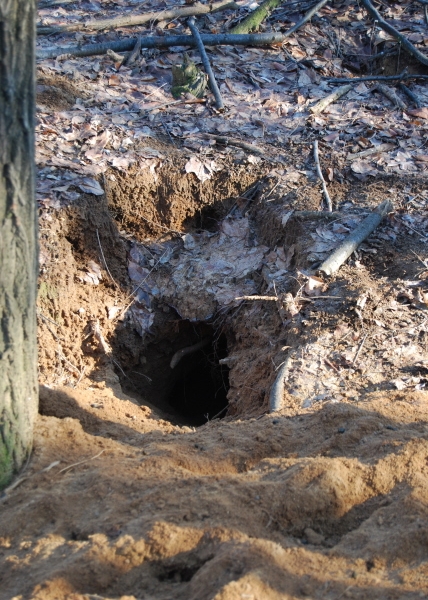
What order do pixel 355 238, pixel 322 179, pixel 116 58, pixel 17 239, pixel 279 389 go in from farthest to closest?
pixel 116 58, pixel 322 179, pixel 355 238, pixel 279 389, pixel 17 239

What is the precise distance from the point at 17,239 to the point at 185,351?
11.6 ft

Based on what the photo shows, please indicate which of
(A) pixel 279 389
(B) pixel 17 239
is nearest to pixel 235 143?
(A) pixel 279 389

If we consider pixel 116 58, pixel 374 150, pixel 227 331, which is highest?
pixel 116 58

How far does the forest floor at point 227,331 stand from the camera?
2.50 m

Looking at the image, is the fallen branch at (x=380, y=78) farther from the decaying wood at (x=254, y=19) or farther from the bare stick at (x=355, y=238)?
the bare stick at (x=355, y=238)

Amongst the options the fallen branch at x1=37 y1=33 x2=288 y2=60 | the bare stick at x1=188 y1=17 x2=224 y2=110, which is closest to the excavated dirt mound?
the bare stick at x1=188 y1=17 x2=224 y2=110

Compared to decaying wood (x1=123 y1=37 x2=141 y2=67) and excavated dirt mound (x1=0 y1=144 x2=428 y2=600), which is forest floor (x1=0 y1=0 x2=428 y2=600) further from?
decaying wood (x1=123 y1=37 x2=141 y2=67)

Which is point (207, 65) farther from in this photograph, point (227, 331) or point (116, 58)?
point (227, 331)

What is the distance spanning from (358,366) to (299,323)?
25.6 inches

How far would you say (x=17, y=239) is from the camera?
271 centimetres

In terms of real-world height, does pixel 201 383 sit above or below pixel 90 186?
below

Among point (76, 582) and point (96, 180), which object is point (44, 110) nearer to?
point (96, 180)

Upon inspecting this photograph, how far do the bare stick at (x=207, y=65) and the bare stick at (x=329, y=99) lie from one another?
3.63ft

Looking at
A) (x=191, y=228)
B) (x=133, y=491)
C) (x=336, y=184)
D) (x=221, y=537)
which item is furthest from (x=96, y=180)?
(x=221, y=537)
